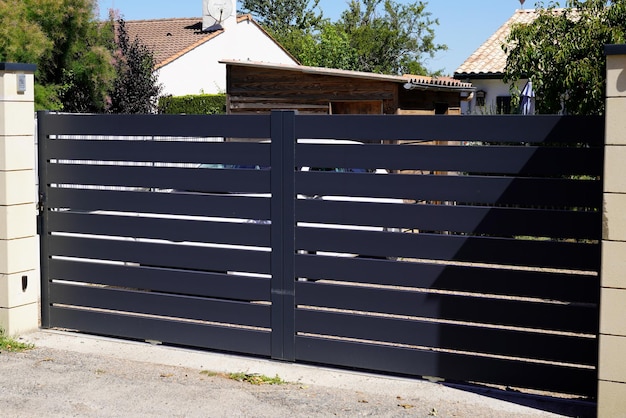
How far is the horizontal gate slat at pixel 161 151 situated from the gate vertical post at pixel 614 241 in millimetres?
2595

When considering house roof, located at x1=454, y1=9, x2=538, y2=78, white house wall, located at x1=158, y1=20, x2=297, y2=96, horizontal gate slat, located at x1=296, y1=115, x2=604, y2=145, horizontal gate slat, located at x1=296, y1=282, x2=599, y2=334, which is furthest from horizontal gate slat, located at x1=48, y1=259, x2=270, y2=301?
white house wall, located at x1=158, y1=20, x2=297, y2=96

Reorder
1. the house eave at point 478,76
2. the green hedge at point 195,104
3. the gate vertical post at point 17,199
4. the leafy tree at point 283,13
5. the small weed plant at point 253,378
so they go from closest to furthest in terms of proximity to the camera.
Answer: the small weed plant at point 253,378 < the gate vertical post at point 17,199 < the house eave at point 478,76 < the green hedge at point 195,104 < the leafy tree at point 283,13

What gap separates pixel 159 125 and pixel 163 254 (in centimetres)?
106

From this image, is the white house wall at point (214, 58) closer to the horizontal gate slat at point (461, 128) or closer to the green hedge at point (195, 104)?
the green hedge at point (195, 104)

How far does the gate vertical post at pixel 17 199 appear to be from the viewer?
24.8 ft

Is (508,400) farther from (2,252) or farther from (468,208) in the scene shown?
(2,252)

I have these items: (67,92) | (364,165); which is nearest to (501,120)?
(364,165)

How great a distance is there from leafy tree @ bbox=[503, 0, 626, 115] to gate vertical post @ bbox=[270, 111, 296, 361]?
721 cm

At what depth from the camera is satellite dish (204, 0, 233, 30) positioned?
126ft

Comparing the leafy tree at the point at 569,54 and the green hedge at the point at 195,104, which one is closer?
the leafy tree at the point at 569,54

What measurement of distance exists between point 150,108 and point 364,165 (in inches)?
853

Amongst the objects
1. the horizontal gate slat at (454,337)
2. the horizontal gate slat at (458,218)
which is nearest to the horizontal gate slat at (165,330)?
the horizontal gate slat at (454,337)

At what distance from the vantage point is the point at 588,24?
45.3 ft

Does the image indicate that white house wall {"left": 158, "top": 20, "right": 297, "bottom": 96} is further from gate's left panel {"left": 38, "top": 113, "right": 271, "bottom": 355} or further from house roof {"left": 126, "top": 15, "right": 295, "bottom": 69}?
gate's left panel {"left": 38, "top": 113, "right": 271, "bottom": 355}
